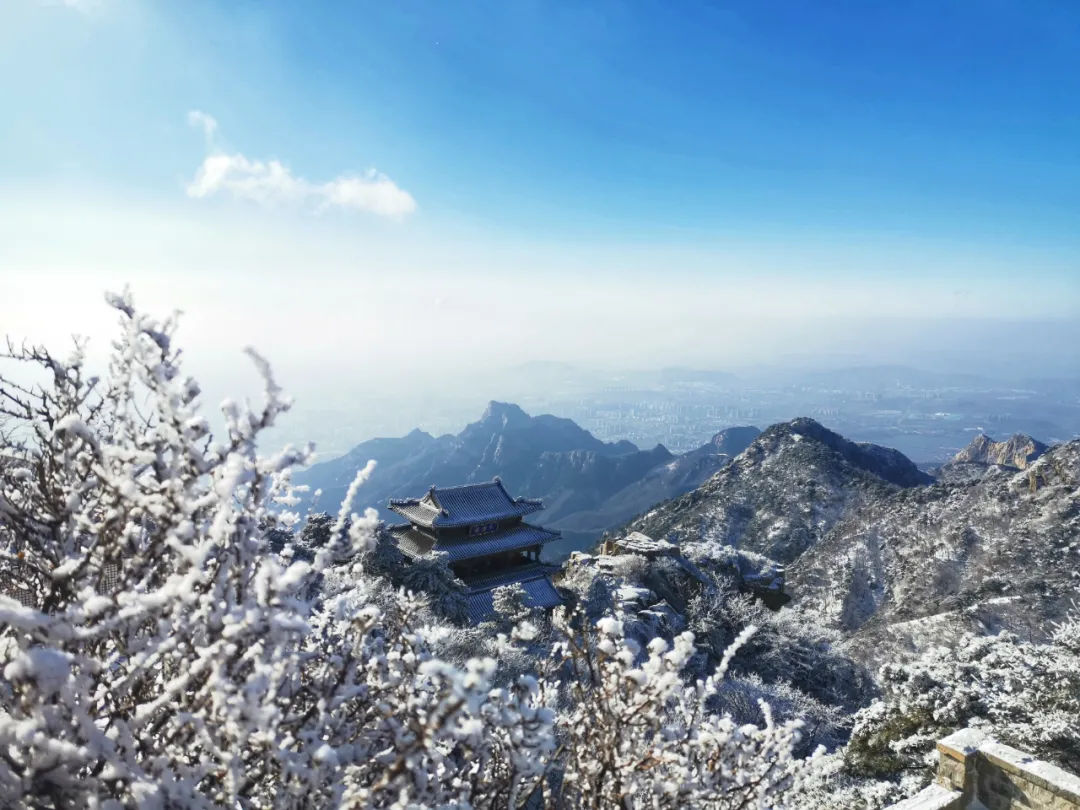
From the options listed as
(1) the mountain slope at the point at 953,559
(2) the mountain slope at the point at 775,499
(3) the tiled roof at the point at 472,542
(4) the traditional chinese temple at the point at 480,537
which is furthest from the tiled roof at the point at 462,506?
(2) the mountain slope at the point at 775,499

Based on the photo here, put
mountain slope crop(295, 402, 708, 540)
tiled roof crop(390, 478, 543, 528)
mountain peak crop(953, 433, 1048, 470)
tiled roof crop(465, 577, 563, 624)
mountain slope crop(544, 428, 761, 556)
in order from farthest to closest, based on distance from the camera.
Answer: mountain slope crop(295, 402, 708, 540) → mountain slope crop(544, 428, 761, 556) → mountain peak crop(953, 433, 1048, 470) → tiled roof crop(390, 478, 543, 528) → tiled roof crop(465, 577, 563, 624)

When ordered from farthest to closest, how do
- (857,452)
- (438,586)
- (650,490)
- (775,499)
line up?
1. (650,490)
2. (857,452)
3. (775,499)
4. (438,586)

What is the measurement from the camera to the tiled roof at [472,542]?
23.1m

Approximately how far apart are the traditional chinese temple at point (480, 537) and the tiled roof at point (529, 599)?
4 cm

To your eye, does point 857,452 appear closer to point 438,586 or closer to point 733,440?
point 733,440

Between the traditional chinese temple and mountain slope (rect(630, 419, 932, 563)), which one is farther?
mountain slope (rect(630, 419, 932, 563))

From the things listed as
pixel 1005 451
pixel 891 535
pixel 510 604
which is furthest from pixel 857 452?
pixel 510 604

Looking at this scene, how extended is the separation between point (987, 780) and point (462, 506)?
19771mm

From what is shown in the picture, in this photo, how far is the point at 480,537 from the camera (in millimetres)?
24312

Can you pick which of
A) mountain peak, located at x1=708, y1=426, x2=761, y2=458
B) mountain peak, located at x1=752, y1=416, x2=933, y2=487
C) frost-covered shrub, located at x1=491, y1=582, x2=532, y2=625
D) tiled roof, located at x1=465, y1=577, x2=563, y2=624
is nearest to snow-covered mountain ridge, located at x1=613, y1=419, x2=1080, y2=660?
mountain peak, located at x1=752, y1=416, x2=933, y2=487

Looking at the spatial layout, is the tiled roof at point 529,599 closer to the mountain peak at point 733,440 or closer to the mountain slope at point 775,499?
the mountain slope at point 775,499

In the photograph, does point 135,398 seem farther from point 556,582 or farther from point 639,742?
point 556,582

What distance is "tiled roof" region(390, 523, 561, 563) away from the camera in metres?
23.1

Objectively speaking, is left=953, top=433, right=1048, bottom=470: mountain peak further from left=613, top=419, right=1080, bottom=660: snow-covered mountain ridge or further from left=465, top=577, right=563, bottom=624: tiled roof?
left=465, top=577, right=563, bottom=624: tiled roof
